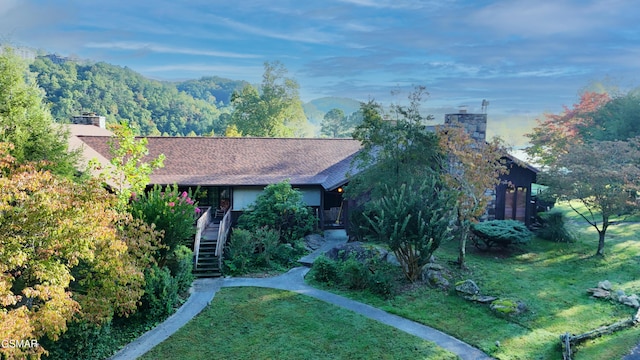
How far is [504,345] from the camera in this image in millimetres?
9602

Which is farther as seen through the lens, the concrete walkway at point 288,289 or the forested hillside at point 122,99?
the forested hillside at point 122,99

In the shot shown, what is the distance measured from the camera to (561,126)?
103ft

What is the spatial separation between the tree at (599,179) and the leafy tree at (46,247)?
55.0 ft

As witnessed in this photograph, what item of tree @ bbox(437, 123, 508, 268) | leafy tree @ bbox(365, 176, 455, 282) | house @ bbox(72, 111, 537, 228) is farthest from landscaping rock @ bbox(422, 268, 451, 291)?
house @ bbox(72, 111, 537, 228)

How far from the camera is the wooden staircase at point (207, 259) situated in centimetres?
1535

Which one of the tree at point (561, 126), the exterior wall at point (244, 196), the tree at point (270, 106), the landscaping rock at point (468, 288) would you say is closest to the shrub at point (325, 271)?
the landscaping rock at point (468, 288)

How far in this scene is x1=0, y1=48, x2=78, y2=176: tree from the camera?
13773mm

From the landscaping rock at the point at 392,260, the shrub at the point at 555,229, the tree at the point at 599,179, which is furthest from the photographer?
the shrub at the point at 555,229

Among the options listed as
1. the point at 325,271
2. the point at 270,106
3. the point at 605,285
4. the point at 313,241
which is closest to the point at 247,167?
the point at 313,241

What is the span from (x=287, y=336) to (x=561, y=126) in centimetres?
2982

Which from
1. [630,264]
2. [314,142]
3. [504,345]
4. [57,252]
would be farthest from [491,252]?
[57,252]

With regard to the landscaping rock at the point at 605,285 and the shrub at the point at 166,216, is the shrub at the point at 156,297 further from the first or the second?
the landscaping rock at the point at 605,285

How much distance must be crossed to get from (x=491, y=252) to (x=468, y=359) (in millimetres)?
9041

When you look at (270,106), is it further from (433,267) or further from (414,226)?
(414,226)
